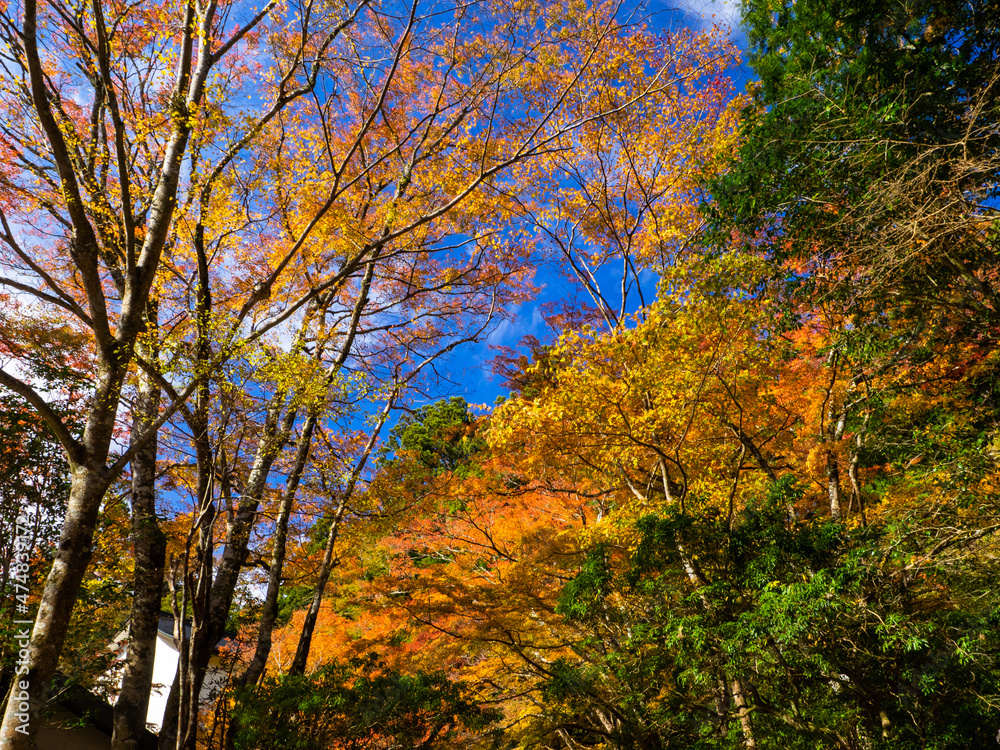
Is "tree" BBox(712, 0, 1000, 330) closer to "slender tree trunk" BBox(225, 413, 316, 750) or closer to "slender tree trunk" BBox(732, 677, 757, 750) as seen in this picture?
"slender tree trunk" BBox(732, 677, 757, 750)

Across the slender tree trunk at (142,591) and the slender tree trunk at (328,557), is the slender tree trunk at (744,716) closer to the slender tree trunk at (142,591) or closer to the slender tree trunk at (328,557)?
the slender tree trunk at (328,557)

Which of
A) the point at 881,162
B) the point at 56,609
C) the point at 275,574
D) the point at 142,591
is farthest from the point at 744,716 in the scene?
the point at 142,591

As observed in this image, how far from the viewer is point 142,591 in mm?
6066

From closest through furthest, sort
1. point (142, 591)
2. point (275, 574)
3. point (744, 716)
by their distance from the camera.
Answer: point (744, 716), point (142, 591), point (275, 574)

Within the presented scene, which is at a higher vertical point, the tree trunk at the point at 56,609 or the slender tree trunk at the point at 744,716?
the tree trunk at the point at 56,609

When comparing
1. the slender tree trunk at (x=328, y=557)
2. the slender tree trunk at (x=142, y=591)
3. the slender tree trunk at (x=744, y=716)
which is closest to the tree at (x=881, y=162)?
the slender tree trunk at (x=744, y=716)

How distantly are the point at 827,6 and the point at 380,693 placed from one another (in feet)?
29.8

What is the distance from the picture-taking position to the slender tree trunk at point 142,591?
17.8 ft

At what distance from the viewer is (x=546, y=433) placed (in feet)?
21.6

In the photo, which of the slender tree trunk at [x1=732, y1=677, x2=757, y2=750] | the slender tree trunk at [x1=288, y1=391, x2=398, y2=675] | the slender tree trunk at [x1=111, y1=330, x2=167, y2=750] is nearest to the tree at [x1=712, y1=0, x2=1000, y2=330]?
the slender tree trunk at [x1=732, y1=677, x2=757, y2=750]

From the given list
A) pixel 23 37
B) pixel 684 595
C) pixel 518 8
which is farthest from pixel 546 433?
pixel 23 37

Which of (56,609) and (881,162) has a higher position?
(881,162)

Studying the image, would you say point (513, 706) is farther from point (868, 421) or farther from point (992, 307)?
point (992, 307)

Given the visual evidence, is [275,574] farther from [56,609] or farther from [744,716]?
[744,716]
